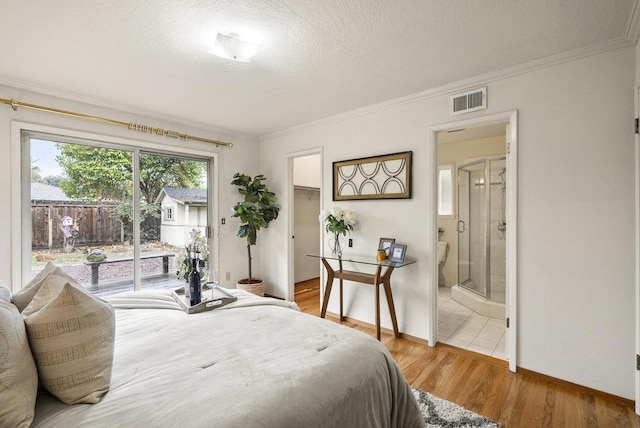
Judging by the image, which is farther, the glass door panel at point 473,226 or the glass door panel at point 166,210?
the glass door panel at point 473,226

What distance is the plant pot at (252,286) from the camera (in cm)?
410

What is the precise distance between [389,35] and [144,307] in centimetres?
235

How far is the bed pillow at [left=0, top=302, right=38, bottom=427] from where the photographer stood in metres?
0.87

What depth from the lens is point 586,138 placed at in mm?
2135

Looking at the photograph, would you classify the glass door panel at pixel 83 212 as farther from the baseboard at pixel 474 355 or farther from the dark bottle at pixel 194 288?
the baseboard at pixel 474 355

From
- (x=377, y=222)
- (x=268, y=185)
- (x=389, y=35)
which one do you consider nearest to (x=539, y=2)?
(x=389, y=35)

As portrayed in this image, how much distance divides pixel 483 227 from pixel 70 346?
15.2 ft

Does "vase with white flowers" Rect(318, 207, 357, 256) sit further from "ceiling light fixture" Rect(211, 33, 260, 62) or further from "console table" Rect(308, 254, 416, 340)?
"ceiling light fixture" Rect(211, 33, 260, 62)

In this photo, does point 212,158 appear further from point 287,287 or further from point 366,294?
point 366,294

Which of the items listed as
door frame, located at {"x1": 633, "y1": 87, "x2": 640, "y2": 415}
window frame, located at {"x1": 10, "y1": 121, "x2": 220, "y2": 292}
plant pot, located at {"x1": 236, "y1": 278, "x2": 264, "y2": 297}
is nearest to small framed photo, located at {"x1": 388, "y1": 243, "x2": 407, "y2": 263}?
door frame, located at {"x1": 633, "y1": 87, "x2": 640, "y2": 415}

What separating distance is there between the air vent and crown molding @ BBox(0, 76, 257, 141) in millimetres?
2887

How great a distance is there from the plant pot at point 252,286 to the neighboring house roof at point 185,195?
48.7 inches

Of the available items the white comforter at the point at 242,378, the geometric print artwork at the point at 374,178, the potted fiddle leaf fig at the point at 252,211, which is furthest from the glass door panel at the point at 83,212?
the geometric print artwork at the point at 374,178

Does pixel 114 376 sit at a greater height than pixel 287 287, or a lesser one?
greater
